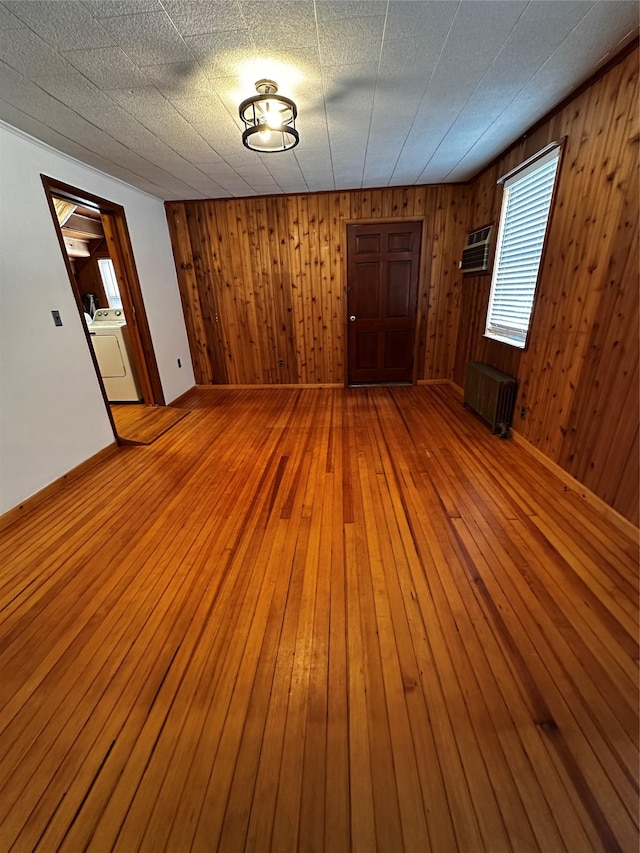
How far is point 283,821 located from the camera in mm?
923

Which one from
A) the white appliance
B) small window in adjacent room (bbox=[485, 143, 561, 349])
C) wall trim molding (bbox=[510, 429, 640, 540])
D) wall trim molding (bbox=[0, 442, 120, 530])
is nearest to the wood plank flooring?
the white appliance

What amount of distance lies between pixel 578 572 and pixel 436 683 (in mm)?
996

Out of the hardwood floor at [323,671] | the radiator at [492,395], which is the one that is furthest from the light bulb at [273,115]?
the radiator at [492,395]

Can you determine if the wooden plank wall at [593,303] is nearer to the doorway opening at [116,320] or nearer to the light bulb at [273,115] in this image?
the light bulb at [273,115]

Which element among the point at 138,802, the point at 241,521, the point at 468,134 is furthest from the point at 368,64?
the point at 138,802

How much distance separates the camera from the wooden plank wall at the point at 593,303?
182 centimetres

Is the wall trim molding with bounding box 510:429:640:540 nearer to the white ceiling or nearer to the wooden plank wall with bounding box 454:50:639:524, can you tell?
the wooden plank wall with bounding box 454:50:639:524

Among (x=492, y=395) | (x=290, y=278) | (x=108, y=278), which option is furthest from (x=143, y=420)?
(x=108, y=278)

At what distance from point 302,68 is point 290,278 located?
9.08 ft

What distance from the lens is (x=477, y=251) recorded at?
371 centimetres

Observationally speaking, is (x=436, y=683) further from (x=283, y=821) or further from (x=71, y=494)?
(x=71, y=494)

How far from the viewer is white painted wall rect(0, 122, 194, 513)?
88.4 inches

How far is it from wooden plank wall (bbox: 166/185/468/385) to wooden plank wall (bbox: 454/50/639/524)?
1636 millimetres

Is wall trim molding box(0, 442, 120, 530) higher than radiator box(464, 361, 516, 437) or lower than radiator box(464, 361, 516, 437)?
lower
